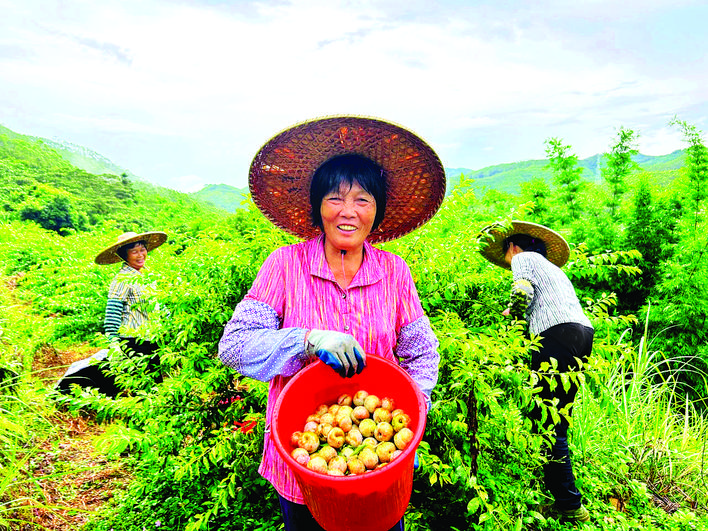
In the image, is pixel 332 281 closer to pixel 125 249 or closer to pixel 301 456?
pixel 301 456

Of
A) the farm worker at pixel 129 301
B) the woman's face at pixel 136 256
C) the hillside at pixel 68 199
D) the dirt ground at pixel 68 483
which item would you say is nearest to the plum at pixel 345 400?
the dirt ground at pixel 68 483

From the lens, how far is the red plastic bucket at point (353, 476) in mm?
1016

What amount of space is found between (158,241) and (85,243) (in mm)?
8403

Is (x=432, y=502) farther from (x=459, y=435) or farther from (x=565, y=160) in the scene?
(x=565, y=160)

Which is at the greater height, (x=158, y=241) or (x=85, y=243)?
(x=158, y=241)

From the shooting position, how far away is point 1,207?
2353cm

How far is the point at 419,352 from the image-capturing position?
4.74 ft

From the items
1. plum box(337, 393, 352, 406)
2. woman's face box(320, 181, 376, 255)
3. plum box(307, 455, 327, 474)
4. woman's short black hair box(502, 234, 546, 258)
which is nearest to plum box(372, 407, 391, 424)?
plum box(337, 393, 352, 406)

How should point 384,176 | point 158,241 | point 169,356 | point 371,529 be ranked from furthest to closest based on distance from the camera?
point 158,241 < point 169,356 < point 384,176 < point 371,529

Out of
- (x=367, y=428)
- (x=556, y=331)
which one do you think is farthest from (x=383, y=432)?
(x=556, y=331)

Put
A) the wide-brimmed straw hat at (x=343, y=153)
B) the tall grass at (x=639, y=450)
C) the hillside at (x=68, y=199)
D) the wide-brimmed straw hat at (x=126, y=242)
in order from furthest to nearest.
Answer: the hillside at (x=68, y=199) < the wide-brimmed straw hat at (x=126, y=242) < the tall grass at (x=639, y=450) < the wide-brimmed straw hat at (x=343, y=153)

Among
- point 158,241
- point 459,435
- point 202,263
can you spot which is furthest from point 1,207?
point 459,435

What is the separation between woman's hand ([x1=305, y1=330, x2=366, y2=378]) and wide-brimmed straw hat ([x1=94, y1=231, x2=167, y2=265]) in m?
3.62

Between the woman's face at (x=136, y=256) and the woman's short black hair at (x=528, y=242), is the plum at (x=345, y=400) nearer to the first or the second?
the woman's short black hair at (x=528, y=242)
